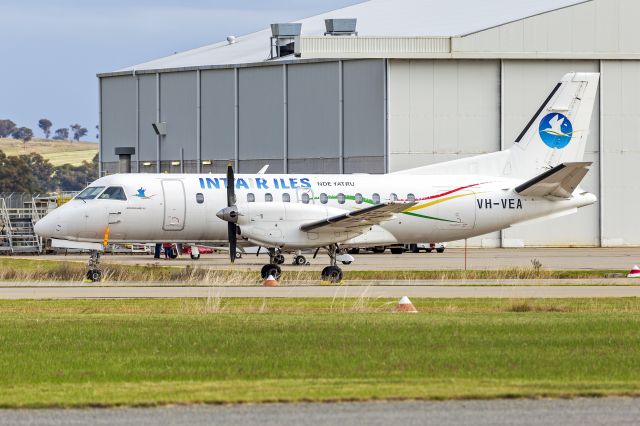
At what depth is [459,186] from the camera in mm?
44031

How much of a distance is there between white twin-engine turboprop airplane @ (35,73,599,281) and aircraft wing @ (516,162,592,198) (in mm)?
36

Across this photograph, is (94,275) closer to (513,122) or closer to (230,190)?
(230,190)

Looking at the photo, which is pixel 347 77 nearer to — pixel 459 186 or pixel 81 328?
pixel 459 186

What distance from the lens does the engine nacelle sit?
39969 mm

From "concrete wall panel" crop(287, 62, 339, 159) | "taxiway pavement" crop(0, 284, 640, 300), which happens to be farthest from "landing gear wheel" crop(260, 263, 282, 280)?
"concrete wall panel" crop(287, 62, 339, 159)

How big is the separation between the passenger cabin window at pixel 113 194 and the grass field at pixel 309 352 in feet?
33.7

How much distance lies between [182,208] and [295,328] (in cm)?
1698

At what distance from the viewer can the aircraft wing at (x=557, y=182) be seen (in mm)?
42062

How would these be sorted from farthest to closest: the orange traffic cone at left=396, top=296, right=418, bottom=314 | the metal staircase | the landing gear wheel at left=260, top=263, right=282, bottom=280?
the metal staircase < the landing gear wheel at left=260, top=263, right=282, bottom=280 < the orange traffic cone at left=396, top=296, right=418, bottom=314

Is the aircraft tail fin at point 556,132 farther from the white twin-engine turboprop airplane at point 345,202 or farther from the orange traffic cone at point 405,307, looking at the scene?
the orange traffic cone at point 405,307

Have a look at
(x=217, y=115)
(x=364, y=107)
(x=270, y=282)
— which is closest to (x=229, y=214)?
(x=270, y=282)

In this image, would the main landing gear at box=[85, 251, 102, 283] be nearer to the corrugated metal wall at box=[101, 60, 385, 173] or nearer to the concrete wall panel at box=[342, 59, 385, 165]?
the concrete wall panel at box=[342, 59, 385, 165]

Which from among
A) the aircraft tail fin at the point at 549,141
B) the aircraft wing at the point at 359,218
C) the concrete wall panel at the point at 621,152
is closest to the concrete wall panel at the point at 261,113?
the concrete wall panel at the point at 621,152

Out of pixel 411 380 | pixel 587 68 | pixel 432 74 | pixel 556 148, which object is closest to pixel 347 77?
pixel 432 74
